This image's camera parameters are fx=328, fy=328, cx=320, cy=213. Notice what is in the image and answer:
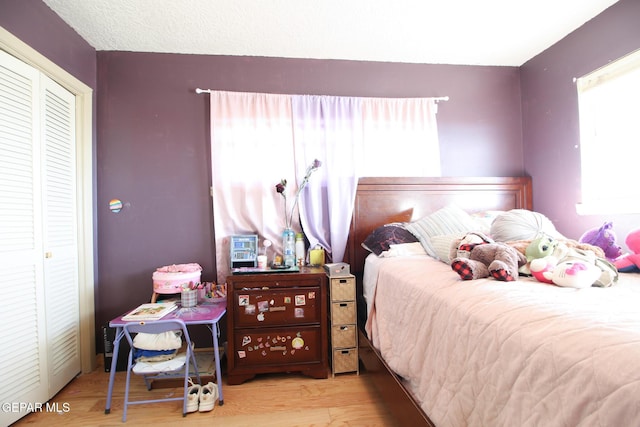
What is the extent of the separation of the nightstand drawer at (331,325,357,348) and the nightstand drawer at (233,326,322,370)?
0.35ft

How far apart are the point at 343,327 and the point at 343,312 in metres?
0.11

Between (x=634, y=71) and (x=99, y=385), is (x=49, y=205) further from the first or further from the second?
(x=634, y=71)

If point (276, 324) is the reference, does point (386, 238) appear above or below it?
above

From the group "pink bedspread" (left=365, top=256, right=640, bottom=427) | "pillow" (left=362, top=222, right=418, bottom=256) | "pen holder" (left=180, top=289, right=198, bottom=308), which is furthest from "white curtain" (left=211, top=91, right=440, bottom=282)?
"pink bedspread" (left=365, top=256, right=640, bottom=427)

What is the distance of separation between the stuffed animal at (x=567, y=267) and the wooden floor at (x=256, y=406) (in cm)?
111

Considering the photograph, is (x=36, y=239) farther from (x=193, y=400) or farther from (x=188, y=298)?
(x=193, y=400)

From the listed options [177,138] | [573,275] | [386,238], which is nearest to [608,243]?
[573,275]

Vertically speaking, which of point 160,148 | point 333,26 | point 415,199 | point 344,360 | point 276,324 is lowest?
point 344,360

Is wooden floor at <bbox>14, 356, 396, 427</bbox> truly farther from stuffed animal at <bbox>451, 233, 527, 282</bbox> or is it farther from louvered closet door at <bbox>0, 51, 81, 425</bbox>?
stuffed animal at <bbox>451, 233, 527, 282</bbox>

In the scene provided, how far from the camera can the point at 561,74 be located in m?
2.54

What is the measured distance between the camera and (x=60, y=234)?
2.14 m

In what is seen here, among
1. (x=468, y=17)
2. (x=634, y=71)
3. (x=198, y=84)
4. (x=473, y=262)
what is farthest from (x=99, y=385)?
(x=634, y=71)

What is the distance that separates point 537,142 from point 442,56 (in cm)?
110

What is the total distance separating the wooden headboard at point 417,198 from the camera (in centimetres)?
270
